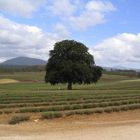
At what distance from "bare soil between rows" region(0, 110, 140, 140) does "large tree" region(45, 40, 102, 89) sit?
1890 inches

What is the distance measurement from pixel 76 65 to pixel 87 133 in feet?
184

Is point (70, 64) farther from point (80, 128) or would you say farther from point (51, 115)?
point (80, 128)

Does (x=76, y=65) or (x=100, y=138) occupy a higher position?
(x=76, y=65)

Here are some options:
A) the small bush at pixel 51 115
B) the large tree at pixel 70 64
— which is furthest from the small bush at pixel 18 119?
the large tree at pixel 70 64

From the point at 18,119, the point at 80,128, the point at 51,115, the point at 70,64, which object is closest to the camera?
the point at 80,128

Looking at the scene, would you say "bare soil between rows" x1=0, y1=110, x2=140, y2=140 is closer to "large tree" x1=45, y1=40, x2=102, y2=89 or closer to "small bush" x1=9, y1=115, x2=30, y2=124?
"small bush" x1=9, y1=115, x2=30, y2=124

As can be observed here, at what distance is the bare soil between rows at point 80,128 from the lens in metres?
16.8

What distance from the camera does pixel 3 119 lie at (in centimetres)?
2367

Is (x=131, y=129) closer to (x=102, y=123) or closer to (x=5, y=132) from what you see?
(x=102, y=123)

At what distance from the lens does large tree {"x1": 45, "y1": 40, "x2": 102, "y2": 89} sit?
73625 mm

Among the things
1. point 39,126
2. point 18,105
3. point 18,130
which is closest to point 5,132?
point 18,130

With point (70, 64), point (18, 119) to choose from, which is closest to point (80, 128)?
point (18, 119)

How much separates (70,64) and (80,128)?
53998mm

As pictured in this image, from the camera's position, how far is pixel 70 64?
73.5 m
